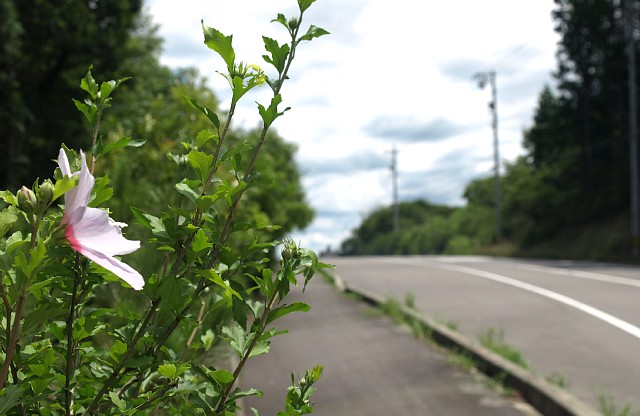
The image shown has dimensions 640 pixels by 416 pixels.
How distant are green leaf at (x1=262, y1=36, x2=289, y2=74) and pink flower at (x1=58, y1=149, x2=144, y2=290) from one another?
55 centimetres

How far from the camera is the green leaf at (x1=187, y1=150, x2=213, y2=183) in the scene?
3.89 ft

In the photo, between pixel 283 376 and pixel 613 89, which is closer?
pixel 283 376

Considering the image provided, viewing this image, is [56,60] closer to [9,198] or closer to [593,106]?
[9,198]

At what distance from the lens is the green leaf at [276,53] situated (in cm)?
127

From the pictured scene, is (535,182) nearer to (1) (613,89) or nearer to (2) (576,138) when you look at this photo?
(2) (576,138)

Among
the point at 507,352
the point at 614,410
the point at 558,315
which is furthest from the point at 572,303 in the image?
the point at 614,410

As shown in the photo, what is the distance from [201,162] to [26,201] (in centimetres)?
41

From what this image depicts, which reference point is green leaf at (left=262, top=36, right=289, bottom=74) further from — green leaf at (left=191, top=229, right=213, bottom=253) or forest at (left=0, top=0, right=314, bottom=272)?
forest at (left=0, top=0, right=314, bottom=272)

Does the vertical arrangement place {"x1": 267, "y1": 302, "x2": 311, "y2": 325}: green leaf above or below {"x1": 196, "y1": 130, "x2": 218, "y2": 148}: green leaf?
below

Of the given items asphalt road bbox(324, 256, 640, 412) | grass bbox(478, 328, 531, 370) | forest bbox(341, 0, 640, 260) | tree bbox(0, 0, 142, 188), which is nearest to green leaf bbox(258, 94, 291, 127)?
asphalt road bbox(324, 256, 640, 412)

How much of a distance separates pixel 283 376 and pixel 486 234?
→ 47.1 metres

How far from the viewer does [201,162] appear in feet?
3.97

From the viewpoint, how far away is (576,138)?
123 feet

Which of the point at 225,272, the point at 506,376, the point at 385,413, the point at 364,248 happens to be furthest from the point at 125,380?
the point at 364,248
